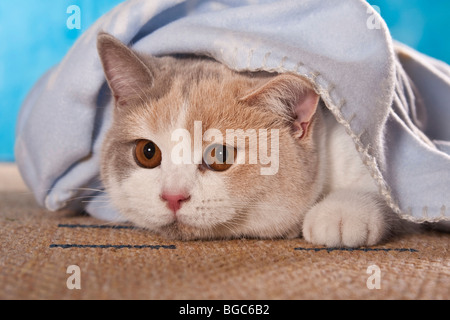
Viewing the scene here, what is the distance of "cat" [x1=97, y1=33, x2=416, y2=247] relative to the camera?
3.87ft

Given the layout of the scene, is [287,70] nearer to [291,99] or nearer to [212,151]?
[291,99]

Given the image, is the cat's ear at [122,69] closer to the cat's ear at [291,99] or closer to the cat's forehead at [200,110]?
the cat's forehead at [200,110]

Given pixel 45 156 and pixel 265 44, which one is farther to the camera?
pixel 45 156

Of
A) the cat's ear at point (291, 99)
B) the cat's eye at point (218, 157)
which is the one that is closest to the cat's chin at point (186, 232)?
the cat's eye at point (218, 157)

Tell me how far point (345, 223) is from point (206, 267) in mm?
427

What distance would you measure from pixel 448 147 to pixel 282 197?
689 mm

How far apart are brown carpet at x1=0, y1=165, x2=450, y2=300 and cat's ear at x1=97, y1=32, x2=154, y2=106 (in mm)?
443

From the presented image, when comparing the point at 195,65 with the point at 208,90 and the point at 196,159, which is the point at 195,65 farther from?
the point at 196,159

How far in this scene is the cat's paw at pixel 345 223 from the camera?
3.82 ft

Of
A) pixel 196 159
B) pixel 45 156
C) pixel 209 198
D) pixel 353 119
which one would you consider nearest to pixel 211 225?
pixel 209 198

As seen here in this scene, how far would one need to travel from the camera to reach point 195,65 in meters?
1.45

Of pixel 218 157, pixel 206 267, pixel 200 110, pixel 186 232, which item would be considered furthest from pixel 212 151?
pixel 206 267

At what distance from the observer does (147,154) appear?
1.29 m

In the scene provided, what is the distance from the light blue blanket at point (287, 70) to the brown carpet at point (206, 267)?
0.78 ft
